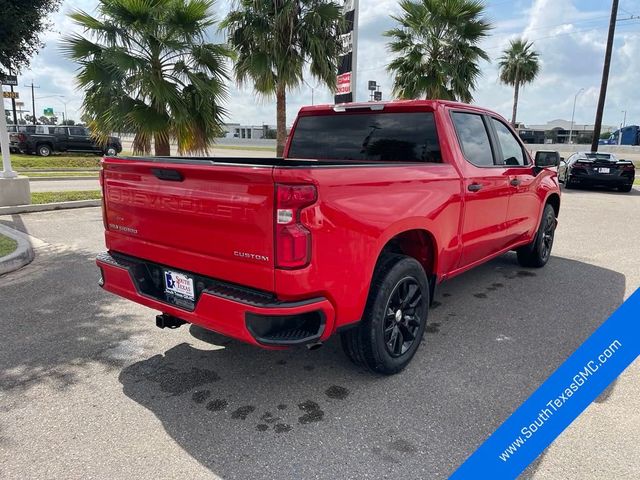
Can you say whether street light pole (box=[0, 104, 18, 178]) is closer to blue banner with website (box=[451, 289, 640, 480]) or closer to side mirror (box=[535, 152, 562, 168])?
side mirror (box=[535, 152, 562, 168])

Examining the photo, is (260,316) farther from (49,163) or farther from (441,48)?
(49,163)

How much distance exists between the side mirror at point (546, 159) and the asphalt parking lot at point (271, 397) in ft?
4.99

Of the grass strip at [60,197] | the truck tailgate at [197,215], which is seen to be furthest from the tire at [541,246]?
the grass strip at [60,197]

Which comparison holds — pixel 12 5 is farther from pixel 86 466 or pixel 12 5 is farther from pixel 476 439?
pixel 476 439

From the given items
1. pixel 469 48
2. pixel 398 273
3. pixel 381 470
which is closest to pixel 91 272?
pixel 398 273

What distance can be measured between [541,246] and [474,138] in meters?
2.43

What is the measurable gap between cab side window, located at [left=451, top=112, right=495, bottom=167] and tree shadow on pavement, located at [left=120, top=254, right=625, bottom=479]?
1.45 meters

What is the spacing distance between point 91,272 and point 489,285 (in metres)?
4.61

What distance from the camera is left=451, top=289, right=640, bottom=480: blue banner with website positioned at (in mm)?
1390

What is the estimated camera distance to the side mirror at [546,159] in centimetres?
549

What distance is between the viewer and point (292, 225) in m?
2.47

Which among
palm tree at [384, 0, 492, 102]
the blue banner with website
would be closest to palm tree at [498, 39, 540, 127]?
palm tree at [384, 0, 492, 102]

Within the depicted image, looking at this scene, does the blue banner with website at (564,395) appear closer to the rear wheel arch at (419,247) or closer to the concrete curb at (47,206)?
the rear wheel arch at (419,247)

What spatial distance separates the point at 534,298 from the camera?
5062 mm
